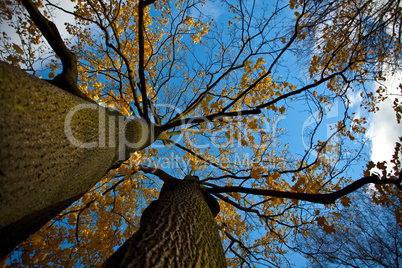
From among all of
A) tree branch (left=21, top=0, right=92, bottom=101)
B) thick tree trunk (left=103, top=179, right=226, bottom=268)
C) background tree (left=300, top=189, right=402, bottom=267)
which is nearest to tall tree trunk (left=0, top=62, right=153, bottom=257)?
tree branch (left=21, top=0, right=92, bottom=101)

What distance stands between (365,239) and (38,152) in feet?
26.7

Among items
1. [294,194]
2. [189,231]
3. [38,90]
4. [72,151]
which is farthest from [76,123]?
[294,194]

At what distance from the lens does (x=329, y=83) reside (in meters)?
3.90

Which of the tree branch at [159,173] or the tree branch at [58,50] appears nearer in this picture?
the tree branch at [58,50]

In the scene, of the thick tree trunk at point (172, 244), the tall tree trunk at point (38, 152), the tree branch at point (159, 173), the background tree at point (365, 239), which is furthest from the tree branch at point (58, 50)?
the background tree at point (365, 239)

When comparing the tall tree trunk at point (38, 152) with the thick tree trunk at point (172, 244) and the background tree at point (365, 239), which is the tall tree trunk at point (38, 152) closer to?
the thick tree trunk at point (172, 244)

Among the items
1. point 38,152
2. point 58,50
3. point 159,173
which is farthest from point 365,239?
point 58,50

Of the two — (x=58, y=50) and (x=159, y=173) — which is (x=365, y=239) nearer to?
(x=159, y=173)

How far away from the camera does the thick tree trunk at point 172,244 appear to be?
856 millimetres

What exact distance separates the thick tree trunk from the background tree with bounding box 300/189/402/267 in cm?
434

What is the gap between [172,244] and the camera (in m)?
1.03

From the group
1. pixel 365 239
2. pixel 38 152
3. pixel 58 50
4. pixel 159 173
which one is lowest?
pixel 38 152

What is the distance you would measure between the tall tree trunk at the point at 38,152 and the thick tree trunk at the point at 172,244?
58 cm

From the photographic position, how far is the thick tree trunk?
2.81ft
